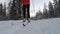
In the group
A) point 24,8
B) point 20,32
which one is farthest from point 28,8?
point 20,32

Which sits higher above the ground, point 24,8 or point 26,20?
point 24,8

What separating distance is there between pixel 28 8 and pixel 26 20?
360mm

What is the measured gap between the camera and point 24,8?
14.8 ft

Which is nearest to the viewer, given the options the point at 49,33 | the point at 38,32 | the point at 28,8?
the point at 49,33

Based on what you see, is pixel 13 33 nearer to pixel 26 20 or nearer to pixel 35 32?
pixel 35 32

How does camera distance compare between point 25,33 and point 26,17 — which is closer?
point 25,33

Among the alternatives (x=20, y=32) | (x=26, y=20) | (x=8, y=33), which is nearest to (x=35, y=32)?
(x=20, y=32)

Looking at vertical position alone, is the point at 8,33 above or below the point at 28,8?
below

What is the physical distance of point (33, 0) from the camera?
15.0ft

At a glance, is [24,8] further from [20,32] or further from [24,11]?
[20,32]

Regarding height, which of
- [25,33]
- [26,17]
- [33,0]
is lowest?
[25,33]

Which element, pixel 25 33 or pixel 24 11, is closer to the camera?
pixel 25 33

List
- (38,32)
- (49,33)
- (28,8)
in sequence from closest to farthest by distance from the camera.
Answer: (49,33)
(38,32)
(28,8)

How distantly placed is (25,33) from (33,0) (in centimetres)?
167
